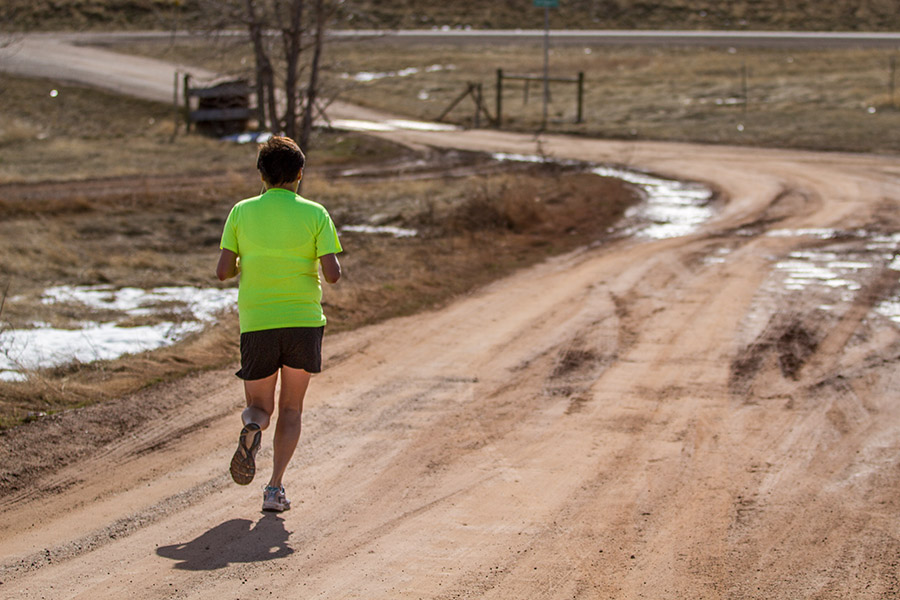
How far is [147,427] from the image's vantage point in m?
6.98

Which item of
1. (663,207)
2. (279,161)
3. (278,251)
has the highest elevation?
(279,161)

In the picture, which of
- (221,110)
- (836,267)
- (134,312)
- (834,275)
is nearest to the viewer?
(134,312)

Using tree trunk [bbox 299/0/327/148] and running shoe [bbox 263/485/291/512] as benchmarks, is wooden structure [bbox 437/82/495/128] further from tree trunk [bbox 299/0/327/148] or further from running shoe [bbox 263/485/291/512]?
running shoe [bbox 263/485/291/512]

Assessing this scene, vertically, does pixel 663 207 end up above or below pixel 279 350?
below

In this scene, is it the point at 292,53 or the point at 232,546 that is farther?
the point at 292,53

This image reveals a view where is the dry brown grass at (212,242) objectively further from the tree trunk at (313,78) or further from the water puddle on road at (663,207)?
the tree trunk at (313,78)

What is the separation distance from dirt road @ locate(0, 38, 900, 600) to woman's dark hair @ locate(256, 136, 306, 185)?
184 cm

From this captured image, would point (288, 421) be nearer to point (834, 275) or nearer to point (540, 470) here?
point (540, 470)

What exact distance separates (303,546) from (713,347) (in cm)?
503

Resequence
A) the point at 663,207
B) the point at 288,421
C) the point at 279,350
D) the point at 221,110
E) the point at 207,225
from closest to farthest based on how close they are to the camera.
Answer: the point at 279,350
the point at 288,421
the point at 207,225
the point at 663,207
the point at 221,110

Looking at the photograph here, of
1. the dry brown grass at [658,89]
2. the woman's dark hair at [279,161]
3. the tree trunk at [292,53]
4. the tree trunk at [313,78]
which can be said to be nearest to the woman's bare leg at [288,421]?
the woman's dark hair at [279,161]

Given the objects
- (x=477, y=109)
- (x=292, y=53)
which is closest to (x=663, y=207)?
(x=292, y=53)

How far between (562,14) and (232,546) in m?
58.6

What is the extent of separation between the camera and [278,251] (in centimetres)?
500
